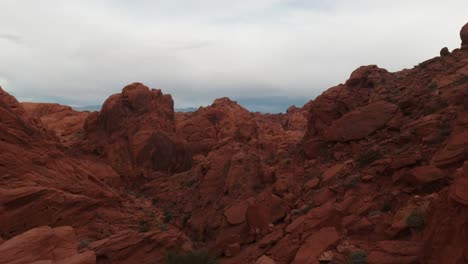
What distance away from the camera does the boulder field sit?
9680 mm

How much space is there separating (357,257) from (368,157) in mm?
6703

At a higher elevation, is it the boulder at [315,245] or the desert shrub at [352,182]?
the desert shrub at [352,182]

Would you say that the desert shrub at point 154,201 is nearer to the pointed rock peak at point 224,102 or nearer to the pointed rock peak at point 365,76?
the pointed rock peak at point 365,76

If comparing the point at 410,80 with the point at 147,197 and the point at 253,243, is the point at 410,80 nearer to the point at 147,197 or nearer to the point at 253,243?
the point at 253,243

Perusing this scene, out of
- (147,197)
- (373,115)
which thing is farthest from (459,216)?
(147,197)

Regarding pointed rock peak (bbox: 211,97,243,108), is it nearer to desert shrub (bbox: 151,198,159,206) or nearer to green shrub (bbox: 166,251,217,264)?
desert shrub (bbox: 151,198,159,206)

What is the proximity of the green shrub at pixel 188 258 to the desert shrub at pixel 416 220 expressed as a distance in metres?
7.99

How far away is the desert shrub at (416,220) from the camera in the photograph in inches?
376

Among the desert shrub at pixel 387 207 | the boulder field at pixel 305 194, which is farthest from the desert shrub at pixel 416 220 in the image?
the desert shrub at pixel 387 207

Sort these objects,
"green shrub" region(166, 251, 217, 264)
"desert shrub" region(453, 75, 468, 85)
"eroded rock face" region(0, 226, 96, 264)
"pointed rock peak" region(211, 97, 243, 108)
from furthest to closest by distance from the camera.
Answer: "pointed rock peak" region(211, 97, 243, 108) < "desert shrub" region(453, 75, 468, 85) < "green shrub" region(166, 251, 217, 264) < "eroded rock face" region(0, 226, 96, 264)

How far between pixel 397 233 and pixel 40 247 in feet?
30.5

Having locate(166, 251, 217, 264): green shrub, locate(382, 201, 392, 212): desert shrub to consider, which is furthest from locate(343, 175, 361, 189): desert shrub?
locate(166, 251, 217, 264): green shrub

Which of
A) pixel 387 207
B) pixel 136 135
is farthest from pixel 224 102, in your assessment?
pixel 387 207

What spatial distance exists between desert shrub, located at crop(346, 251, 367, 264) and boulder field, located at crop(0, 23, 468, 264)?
0.04 m
